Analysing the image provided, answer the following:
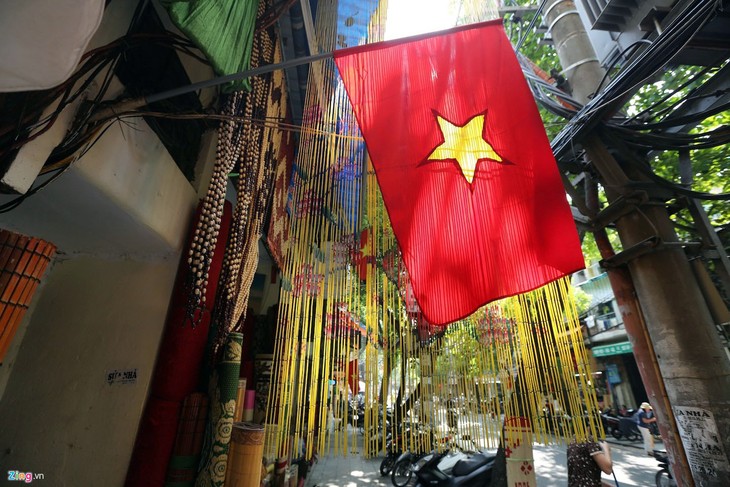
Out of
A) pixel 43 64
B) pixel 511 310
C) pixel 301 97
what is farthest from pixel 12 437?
pixel 301 97

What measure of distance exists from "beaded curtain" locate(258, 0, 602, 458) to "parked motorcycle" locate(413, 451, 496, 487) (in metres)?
1.99

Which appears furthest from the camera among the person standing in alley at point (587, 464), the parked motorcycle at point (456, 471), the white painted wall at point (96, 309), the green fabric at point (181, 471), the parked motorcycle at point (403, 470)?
the parked motorcycle at point (403, 470)

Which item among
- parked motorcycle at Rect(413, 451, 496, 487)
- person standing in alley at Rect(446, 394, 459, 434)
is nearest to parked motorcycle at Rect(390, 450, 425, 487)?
parked motorcycle at Rect(413, 451, 496, 487)

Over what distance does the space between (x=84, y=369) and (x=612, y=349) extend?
708 inches

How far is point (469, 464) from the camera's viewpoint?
5156mm

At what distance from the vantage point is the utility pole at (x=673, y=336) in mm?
2816

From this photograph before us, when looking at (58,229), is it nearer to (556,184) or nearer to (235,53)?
(235,53)

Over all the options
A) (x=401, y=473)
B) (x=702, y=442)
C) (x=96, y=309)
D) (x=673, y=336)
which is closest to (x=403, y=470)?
(x=401, y=473)

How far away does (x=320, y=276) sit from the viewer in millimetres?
2768

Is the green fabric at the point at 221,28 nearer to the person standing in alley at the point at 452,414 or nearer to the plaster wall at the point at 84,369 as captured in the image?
the plaster wall at the point at 84,369

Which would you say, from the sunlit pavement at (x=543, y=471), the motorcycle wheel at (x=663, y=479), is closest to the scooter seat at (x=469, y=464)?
the sunlit pavement at (x=543, y=471)

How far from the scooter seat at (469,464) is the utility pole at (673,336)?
97.3 inches

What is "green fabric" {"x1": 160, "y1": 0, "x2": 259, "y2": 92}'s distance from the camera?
173 cm

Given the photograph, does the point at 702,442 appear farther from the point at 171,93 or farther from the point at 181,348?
the point at 171,93
